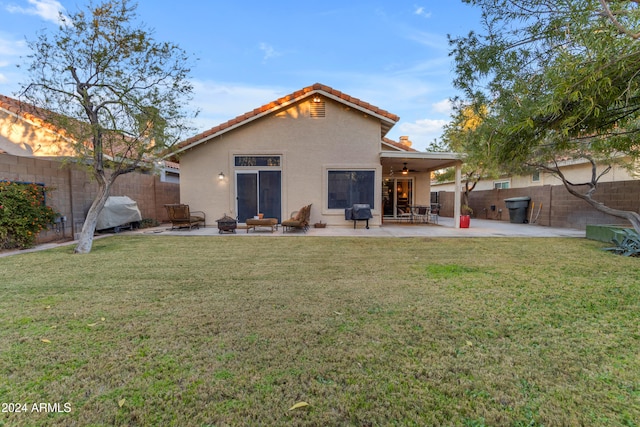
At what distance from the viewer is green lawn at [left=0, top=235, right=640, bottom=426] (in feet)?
6.01

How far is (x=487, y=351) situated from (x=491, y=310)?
1.06 metres

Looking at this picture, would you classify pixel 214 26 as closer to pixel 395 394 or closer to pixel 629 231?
pixel 395 394

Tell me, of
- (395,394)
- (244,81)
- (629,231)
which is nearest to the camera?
(395,394)

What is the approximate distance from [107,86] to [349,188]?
8162mm

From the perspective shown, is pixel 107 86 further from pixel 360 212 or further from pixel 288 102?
pixel 360 212

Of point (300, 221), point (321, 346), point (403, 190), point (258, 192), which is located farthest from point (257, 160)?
point (321, 346)

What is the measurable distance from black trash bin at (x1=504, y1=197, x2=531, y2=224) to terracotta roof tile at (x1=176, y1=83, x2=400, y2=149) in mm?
7728

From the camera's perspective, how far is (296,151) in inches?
468

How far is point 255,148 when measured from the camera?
39.2ft

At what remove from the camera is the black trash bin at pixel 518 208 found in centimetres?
1421

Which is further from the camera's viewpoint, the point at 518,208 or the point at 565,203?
the point at 518,208

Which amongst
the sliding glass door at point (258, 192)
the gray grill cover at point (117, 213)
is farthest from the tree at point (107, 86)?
the sliding glass door at point (258, 192)

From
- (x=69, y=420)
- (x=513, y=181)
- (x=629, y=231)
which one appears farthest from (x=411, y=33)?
(x=513, y=181)

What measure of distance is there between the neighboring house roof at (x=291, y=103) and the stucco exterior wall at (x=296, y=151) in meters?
0.36
